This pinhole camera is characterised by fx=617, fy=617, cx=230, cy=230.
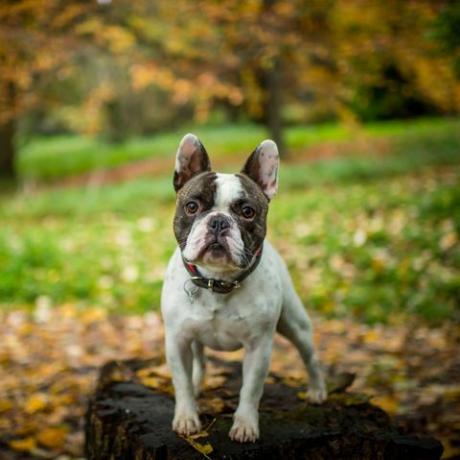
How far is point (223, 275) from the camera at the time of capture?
2.77 m

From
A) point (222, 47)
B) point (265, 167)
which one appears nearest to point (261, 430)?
point (265, 167)

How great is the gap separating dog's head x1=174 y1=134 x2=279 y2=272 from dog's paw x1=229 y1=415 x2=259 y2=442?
2.57ft

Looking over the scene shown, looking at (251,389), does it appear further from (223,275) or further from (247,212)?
(247,212)

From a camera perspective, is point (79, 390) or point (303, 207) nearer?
point (79, 390)

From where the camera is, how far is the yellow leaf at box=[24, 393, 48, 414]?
15.5 feet

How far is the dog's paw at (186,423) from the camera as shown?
296 cm

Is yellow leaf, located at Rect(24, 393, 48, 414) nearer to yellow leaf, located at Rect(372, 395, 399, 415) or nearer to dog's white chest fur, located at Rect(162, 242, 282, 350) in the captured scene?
dog's white chest fur, located at Rect(162, 242, 282, 350)

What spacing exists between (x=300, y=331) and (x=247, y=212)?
0.95 m

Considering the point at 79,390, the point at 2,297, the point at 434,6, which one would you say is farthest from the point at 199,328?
the point at 434,6

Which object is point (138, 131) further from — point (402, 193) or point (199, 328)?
point (199, 328)

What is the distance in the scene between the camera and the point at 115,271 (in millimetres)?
8430

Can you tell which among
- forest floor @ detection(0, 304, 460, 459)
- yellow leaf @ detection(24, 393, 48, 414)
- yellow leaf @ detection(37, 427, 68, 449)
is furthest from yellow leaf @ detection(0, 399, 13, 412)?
yellow leaf @ detection(37, 427, 68, 449)

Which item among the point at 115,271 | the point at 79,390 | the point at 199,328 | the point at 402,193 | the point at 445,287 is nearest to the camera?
the point at 199,328

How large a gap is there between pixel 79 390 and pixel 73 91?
616 inches
